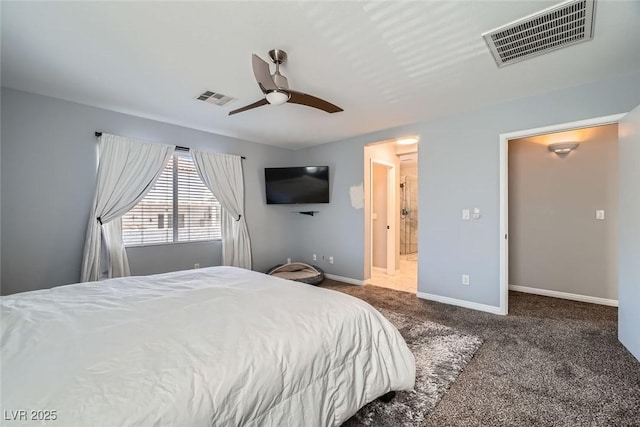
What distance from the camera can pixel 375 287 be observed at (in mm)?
4438

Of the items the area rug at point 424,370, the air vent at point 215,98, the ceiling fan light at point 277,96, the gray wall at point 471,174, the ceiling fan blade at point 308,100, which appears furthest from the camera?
the air vent at point 215,98

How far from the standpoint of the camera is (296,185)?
4.92m

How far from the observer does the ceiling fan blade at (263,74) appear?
1871mm

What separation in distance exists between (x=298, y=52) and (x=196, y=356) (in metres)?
2.10

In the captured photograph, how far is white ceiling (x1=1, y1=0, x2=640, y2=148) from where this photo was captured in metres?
1.73

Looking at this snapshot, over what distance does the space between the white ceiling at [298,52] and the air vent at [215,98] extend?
84 mm

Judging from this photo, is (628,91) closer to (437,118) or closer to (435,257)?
(437,118)

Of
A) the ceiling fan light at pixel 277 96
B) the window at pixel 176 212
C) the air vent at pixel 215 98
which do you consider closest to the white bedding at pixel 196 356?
the ceiling fan light at pixel 277 96

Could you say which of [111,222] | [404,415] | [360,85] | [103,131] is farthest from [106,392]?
[103,131]

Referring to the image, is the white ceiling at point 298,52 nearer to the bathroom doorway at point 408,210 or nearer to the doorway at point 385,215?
the doorway at point 385,215

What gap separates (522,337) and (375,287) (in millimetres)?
2085

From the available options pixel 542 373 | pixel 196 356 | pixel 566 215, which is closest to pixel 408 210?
pixel 566 215

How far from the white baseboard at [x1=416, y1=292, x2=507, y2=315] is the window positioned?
3225 millimetres

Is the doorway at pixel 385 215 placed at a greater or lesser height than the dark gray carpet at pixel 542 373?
greater
